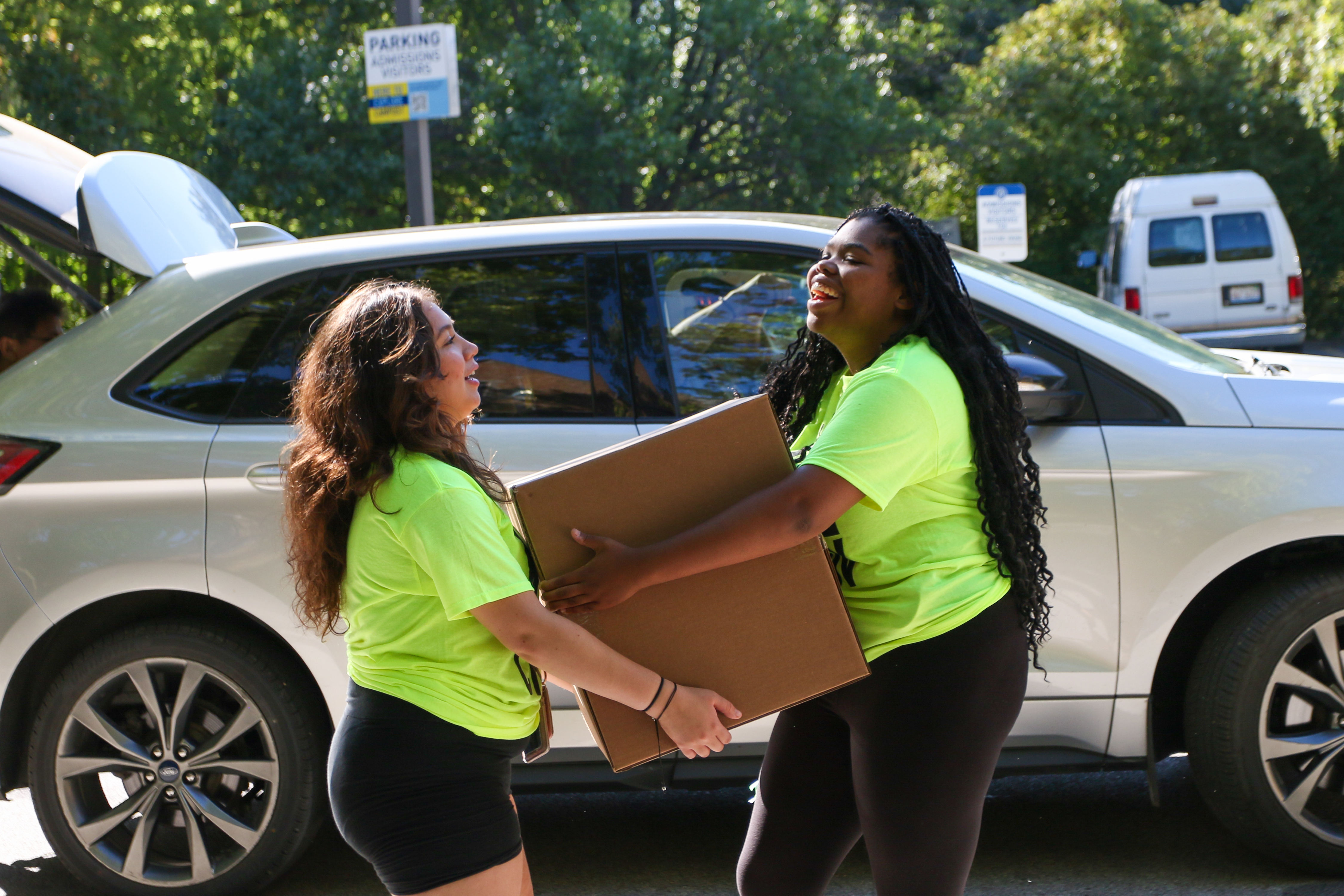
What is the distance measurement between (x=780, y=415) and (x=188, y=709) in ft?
6.08


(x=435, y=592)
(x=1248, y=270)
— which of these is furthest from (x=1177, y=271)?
(x=435, y=592)

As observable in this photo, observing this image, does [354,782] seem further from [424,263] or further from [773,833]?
[424,263]

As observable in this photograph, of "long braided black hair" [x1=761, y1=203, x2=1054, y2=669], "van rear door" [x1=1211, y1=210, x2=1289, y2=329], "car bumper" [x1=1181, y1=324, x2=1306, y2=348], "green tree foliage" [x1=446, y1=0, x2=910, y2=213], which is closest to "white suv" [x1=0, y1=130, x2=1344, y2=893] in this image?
"long braided black hair" [x1=761, y1=203, x2=1054, y2=669]

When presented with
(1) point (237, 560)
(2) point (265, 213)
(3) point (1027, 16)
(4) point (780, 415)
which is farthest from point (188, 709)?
(3) point (1027, 16)

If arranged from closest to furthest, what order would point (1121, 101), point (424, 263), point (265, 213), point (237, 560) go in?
point (237, 560)
point (424, 263)
point (265, 213)
point (1121, 101)

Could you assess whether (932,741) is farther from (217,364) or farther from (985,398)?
(217,364)

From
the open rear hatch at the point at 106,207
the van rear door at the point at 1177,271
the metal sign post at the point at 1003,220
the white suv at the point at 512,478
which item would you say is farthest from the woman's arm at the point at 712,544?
the van rear door at the point at 1177,271

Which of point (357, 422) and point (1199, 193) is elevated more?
point (1199, 193)

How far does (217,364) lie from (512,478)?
879 millimetres

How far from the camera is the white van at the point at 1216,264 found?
1587cm

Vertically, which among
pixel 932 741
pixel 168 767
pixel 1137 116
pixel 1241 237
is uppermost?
pixel 1137 116

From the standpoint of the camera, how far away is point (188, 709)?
10.9 ft

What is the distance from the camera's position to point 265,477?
329 centimetres

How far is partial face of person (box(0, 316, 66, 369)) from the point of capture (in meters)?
4.20
